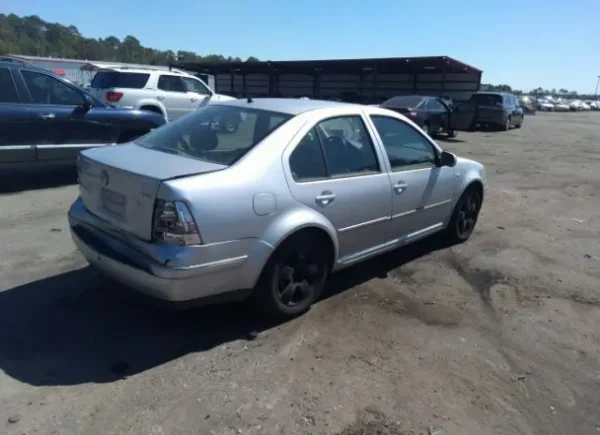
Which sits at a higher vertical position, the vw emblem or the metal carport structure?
the metal carport structure

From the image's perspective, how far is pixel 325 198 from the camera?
12.7ft

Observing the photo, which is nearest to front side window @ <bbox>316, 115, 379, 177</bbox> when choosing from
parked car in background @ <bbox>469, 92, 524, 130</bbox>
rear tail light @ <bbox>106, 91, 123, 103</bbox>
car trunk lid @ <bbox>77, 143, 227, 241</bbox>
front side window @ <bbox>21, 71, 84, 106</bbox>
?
car trunk lid @ <bbox>77, 143, 227, 241</bbox>

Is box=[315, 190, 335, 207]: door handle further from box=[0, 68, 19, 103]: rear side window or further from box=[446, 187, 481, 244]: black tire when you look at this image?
box=[0, 68, 19, 103]: rear side window

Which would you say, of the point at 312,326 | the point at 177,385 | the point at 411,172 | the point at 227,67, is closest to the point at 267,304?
the point at 312,326

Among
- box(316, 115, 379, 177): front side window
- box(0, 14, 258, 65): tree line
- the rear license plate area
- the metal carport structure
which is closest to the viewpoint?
the rear license plate area

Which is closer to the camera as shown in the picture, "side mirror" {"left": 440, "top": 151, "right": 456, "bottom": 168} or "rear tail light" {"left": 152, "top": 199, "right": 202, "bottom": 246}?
"rear tail light" {"left": 152, "top": 199, "right": 202, "bottom": 246}

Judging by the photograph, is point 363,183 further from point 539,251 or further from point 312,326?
point 539,251

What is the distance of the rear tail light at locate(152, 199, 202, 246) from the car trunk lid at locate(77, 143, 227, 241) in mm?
81

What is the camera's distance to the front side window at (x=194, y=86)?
48.0ft

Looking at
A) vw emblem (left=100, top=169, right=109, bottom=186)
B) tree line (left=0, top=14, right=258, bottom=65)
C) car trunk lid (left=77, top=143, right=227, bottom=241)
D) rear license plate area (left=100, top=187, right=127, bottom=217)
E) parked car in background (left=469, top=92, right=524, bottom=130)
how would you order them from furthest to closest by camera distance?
tree line (left=0, top=14, right=258, bottom=65), parked car in background (left=469, top=92, right=524, bottom=130), vw emblem (left=100, top=169, right=109, bottom=186), rear license plate area (left=100, top=187, right=127, bottom=217), car trunk lid (left=77, top=143, right=227, bottom=241)

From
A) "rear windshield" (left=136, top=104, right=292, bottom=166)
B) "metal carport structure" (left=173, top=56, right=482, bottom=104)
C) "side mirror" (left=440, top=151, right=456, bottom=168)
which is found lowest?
"side mirror" (left=440, top=151, right=456, bottom=168)

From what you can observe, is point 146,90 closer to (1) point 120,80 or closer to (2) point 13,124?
(1) point 120,80

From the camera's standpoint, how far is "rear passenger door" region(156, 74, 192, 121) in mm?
13828

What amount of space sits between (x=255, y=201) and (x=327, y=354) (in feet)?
3.82
